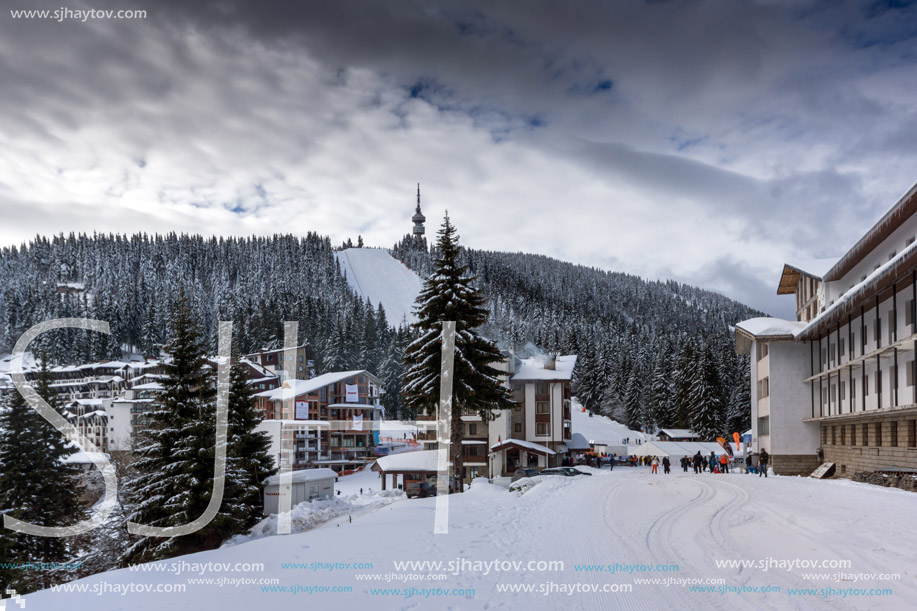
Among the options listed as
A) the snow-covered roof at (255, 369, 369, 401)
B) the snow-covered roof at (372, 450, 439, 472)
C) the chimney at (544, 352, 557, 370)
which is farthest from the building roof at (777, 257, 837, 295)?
the snow-covered roof at (255, 369, 369, 401)

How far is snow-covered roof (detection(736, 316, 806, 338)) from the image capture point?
45031 mm

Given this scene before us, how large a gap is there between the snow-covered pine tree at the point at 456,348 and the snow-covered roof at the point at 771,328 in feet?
79.5

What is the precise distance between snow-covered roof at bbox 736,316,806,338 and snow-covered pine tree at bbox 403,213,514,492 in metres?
24.2

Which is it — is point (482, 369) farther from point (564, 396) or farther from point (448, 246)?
point (564, 396)

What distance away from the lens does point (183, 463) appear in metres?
23.4

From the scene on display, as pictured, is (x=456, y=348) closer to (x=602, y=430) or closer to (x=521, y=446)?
(x=521, y=446)

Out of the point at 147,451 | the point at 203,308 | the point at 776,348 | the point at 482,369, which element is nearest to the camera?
the point at 147,451

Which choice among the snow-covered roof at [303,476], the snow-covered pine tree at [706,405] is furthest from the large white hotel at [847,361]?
the snow-covered roof at [303,476]

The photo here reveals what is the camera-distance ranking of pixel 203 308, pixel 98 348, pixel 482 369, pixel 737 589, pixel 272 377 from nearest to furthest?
pixel 737 589, pixel 482 369, pixel 272 377, pixel 98 348, pixel 203 308

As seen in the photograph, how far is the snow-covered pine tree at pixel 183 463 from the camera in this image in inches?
924

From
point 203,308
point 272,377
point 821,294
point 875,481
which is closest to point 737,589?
point 875,481

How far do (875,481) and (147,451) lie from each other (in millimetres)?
31362

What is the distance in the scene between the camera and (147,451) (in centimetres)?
2419

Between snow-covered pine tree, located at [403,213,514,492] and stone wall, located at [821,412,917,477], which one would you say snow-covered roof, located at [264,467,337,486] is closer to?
snow-covered pine tree, located at [403,213,514,492]
